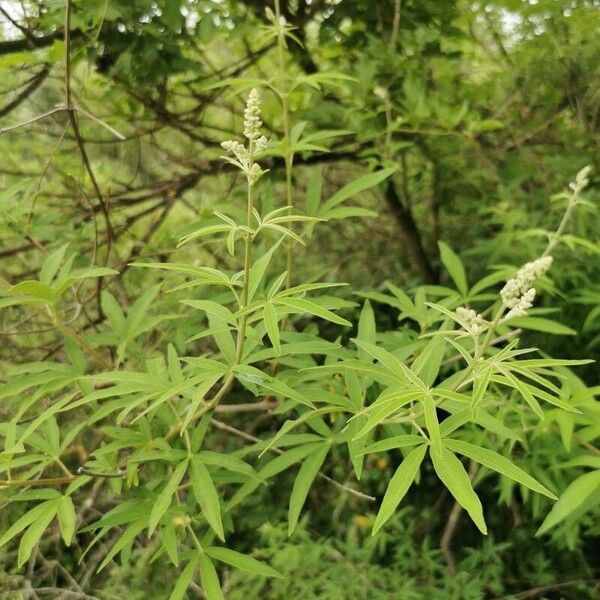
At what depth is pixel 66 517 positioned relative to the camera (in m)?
1.48

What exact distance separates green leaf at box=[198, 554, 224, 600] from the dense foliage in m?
0.01

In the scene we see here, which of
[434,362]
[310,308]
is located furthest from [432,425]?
[434,362]

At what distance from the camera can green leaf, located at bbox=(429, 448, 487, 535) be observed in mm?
1089

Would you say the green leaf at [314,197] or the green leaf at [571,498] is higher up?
the green leaf at [314,197]

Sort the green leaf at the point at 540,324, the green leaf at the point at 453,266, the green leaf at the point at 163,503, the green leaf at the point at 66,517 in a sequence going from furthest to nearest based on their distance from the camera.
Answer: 1. the green leaf at the point at 453,266
2. the green leaf at the point at 540,324
3. the green leaf at the point at 66,517
4. the green leaf at the point at 163,503

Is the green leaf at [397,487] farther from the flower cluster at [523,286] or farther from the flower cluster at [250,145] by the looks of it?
the flower cluster at [250,145]

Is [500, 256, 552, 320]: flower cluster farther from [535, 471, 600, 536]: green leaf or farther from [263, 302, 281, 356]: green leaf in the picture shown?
[535, 471, 600, 536]: green leaf

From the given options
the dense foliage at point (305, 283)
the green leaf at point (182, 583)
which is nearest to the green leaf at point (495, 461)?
the dense foliage at point (305, 283)

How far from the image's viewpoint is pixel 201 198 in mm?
3559

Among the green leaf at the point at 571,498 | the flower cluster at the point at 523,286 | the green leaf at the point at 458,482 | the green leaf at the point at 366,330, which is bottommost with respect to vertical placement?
the green leaf at the point at 571,498

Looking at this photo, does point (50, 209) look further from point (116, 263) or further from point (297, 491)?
point (297, 491)

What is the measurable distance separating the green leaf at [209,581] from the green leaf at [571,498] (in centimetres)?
74

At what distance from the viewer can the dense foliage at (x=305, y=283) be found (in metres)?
1.66

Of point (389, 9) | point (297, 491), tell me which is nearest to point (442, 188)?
point (389, 9)
